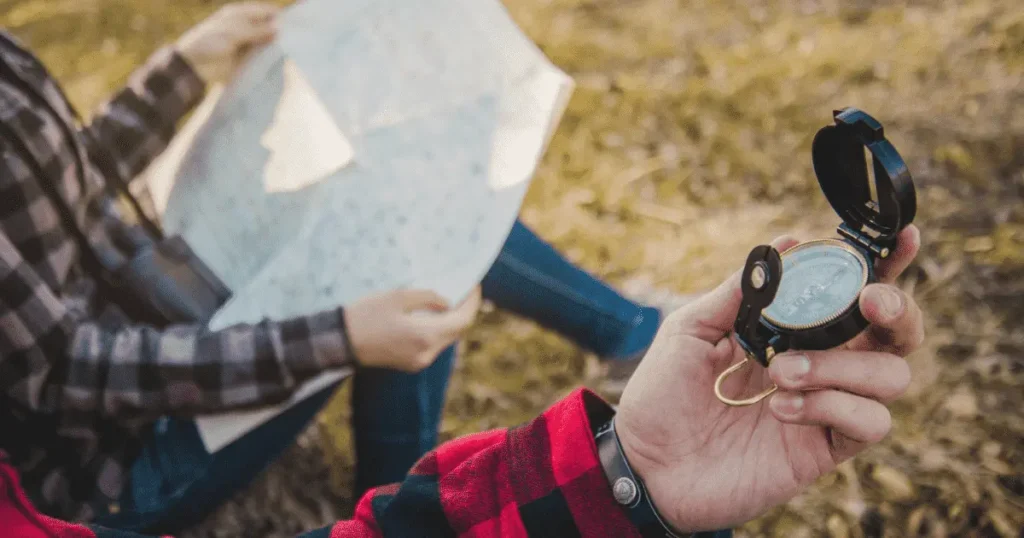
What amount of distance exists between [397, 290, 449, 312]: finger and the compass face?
0.51 metres

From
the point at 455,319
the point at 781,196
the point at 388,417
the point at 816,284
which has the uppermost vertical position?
the point at 816,284

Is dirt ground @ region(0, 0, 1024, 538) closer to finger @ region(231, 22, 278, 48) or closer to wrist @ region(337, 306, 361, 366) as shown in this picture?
wrist @ region(337, 306, 361, 366)

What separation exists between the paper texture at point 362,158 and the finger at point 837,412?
0.56m

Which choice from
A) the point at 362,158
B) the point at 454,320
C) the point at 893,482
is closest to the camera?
the point at 454,320

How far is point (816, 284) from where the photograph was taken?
0.81 m

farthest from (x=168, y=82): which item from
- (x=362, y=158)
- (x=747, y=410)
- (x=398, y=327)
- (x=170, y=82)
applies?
(x=747, y=410)

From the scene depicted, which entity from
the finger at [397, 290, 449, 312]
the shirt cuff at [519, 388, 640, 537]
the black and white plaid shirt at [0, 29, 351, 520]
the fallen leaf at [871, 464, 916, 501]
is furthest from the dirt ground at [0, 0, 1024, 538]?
the shirt cuff at [519, 388, 640, 537]

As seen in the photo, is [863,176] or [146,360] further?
[146,360]

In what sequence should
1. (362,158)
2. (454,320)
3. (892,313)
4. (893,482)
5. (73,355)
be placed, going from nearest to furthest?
(892,313) < (73,355) < (454,320) < (362,158) < (893,482)

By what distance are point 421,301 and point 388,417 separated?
28 cm

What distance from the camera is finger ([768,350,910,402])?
0.72m

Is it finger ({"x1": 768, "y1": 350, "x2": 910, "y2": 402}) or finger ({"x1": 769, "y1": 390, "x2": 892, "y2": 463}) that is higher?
finger ({"x1": 768, "y1": 350, "x2": 910, "y2": 402})

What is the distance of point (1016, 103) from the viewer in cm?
214

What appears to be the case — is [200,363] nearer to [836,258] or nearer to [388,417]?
[388,417]
